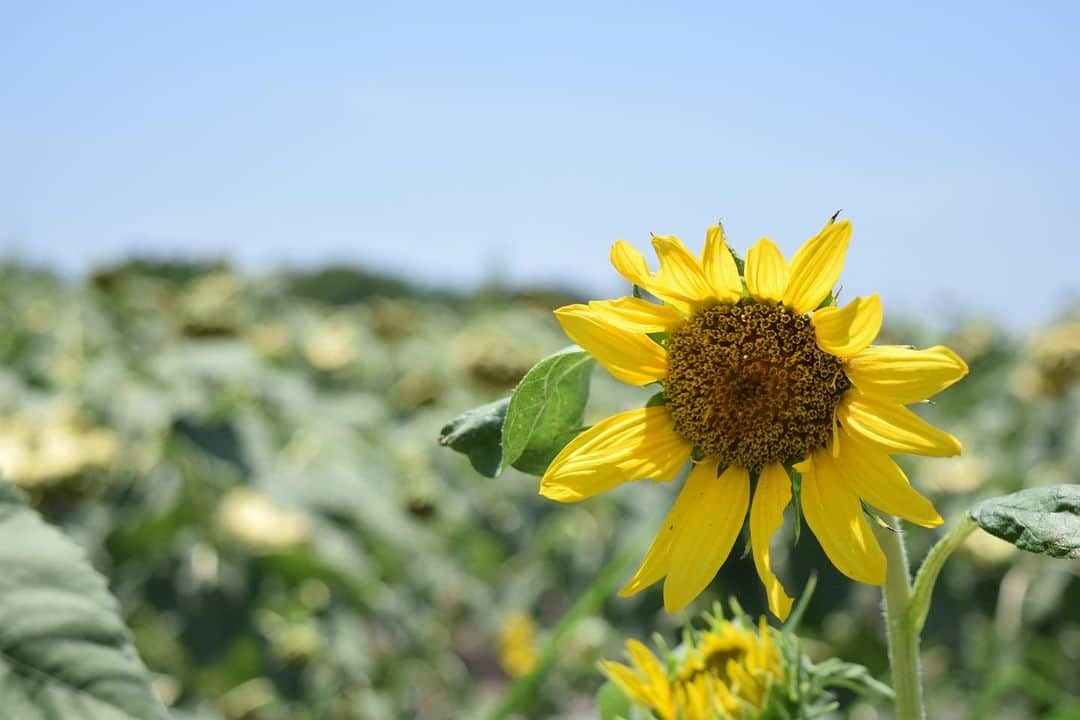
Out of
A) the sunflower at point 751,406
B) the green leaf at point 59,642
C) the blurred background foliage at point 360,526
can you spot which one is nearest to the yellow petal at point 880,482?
the sunflower at point 751,406

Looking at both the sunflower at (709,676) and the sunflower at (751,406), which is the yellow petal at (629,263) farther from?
the sunflower at (709,676)

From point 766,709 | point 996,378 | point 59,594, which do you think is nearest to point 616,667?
point 766,709

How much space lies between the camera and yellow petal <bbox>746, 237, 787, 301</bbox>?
48cm

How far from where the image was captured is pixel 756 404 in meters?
0.51

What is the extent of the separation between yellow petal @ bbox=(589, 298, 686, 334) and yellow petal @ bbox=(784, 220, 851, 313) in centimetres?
6

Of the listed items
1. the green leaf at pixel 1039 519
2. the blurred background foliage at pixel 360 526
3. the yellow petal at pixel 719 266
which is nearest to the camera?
the green leaf at pixel 1039 519

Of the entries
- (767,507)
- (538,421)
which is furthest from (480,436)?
(767,507)

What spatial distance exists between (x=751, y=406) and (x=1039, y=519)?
0.14 metres

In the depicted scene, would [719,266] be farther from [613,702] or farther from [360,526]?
[360,526]

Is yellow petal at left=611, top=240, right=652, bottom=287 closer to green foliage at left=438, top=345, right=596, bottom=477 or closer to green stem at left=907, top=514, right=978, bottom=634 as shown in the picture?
green foliage at left=438, top=345, right=596, bottom=477

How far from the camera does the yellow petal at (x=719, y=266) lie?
19.4 inches

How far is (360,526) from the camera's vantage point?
2.07 meters

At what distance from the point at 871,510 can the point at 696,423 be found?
0.09 meters

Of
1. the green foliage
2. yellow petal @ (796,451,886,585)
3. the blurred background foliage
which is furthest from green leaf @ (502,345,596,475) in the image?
the blurred background foliage
